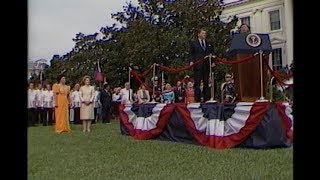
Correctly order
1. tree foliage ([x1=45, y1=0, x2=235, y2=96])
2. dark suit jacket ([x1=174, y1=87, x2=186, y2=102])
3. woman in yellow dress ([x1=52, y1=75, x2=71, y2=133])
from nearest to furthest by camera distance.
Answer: woman in yellow dress ([x1=52, y1=75, x2=71, y2=133]) → dark suit jacket ([x1=174, y1=87, x2=186, y2=102]) → tree foliage ([x1=45, y1=0, x2=235, y2=96])

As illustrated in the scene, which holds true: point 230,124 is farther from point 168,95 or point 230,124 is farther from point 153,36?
point 153,36

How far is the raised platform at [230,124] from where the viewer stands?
6.12 m

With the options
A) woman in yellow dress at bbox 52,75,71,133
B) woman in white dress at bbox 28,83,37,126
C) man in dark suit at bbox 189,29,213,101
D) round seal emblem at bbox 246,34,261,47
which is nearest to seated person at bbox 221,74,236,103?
man in dark suit at bbox 189,29,213,101

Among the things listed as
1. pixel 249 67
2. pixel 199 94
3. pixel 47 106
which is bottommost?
pixel 47 106

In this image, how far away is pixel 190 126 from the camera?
7078 millimetres

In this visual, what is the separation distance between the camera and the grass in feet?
14.8

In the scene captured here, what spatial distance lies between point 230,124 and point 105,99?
31.2 feet

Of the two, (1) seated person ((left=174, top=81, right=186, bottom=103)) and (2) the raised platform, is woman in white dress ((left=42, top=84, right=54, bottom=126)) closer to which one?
(1) seated person ((left=174, top=81, right=186, bottom=103))

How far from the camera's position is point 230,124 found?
6.43m

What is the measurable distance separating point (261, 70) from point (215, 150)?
4.63ft

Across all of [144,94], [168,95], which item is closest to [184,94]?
[168,95]

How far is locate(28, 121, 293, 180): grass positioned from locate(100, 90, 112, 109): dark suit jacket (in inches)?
324

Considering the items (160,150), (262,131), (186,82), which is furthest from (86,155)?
(186,82)
